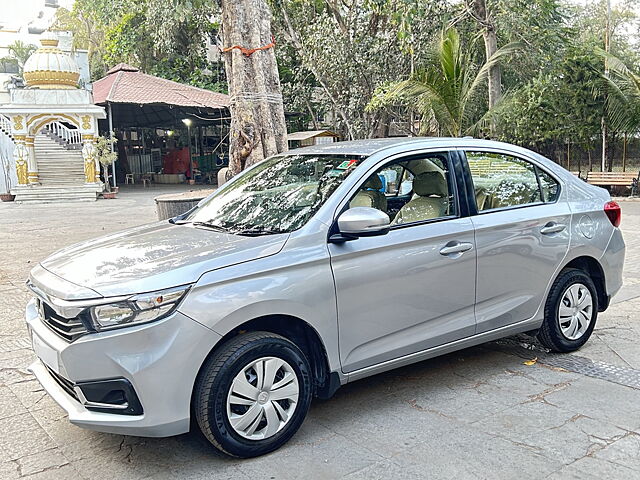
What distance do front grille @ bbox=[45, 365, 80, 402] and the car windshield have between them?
126 cm

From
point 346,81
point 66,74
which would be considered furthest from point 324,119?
point 66,74

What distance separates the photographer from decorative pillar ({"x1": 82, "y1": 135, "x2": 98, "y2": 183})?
2073 centimetres

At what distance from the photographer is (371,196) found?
399cm

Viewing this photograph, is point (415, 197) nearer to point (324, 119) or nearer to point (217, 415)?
point (217, 415)

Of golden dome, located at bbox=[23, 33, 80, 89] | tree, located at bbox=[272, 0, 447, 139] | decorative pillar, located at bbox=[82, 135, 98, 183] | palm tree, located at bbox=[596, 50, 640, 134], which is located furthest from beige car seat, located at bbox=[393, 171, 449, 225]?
golden dome, located at bbox=[23, 33, 80, 89]

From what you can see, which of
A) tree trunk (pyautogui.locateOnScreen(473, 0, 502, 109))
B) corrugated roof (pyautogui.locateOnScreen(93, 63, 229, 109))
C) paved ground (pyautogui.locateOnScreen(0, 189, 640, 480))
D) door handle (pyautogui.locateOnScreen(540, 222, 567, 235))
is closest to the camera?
paved ground (pyautogui.locateOnScreen(0, 189, 640, 480))

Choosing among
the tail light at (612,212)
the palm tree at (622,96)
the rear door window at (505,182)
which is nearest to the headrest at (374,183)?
the rear door window at (505,182)

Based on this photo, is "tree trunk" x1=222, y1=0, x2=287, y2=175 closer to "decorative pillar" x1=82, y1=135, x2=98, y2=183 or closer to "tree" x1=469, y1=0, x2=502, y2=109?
"tree" x1=469, y1=0, x2=502, y2=109

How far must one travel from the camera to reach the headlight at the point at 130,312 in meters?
2.95

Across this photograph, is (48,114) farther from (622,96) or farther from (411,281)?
(411,281)

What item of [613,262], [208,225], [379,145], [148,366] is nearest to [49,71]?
[208,225]

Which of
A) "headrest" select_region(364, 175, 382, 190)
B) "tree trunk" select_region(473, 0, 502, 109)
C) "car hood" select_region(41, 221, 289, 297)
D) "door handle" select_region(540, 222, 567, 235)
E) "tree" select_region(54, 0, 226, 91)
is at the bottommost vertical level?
"door handle" select_region(540, 222, 567, 235)

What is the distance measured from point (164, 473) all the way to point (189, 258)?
1.12 m

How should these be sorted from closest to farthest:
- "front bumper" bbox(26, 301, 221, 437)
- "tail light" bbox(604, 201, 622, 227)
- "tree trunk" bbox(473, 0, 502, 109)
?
"front bumper" bbox(26, 301, 221, 437)
"tail light" bbox(604, 201, 622, 227)
"tree trunk" bbox(473, 0, 502, 109)
